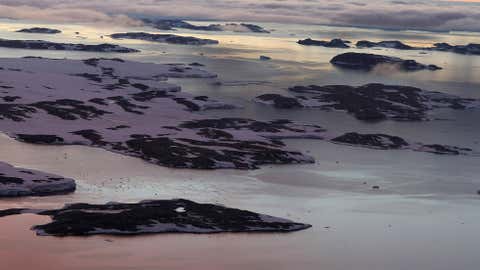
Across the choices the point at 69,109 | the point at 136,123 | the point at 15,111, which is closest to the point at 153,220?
the point at 136,123

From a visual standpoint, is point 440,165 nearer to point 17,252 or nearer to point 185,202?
point 185,202

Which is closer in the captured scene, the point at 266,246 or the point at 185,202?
the point at 266,246

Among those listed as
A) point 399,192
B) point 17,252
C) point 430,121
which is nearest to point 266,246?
point 17,252

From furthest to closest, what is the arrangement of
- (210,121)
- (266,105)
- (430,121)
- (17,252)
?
(266,105), (430,121), (210,121), (17,252)

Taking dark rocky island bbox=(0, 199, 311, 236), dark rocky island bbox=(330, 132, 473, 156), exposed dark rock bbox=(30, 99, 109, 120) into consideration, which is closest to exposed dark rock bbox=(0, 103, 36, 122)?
exposed dark rock bbox=(30, 99, 109, 120)

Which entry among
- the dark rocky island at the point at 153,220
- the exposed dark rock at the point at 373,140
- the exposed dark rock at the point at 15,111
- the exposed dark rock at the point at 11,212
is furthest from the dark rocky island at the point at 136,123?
the exposed dark rock at the point at 11,212

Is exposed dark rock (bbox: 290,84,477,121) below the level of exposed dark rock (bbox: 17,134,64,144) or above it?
below

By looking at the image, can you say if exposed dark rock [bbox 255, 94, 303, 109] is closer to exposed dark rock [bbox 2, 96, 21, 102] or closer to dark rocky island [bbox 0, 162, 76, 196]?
exposed dark rock [bbox 2, 96, 21, 102]
